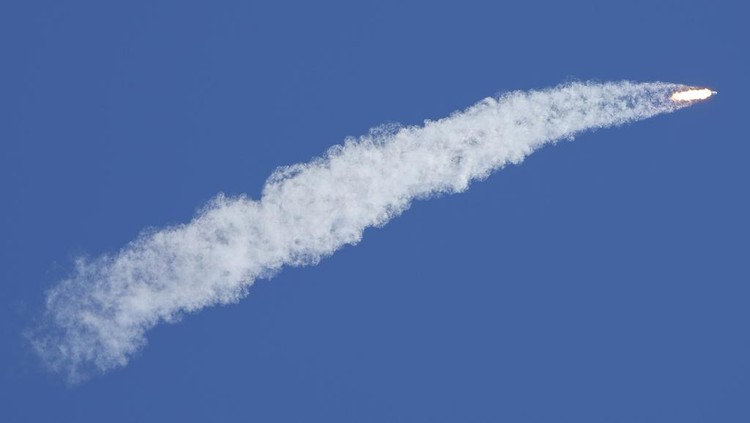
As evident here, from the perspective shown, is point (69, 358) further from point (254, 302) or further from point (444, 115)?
point (444, 115)

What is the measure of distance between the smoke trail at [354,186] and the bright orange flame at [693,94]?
0.16 metres

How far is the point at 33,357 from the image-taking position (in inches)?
628

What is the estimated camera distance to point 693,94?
15.6m

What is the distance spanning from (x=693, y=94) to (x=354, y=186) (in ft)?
18.2

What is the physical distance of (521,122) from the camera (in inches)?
617

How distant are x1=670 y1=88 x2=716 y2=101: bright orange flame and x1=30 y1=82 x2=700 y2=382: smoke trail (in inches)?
6.3

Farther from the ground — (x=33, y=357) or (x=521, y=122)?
(x=521, y=122)

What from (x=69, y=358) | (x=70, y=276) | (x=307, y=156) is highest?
(x=307, y=156)

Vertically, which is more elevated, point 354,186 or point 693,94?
point 693,94

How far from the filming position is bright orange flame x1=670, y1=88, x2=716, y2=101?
15.6 meters

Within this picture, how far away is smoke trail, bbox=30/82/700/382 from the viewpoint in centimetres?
1568

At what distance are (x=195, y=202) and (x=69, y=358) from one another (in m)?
3.23

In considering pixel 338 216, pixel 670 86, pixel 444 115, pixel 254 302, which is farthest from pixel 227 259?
pixel 670 86

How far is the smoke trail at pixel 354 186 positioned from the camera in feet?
51.4
